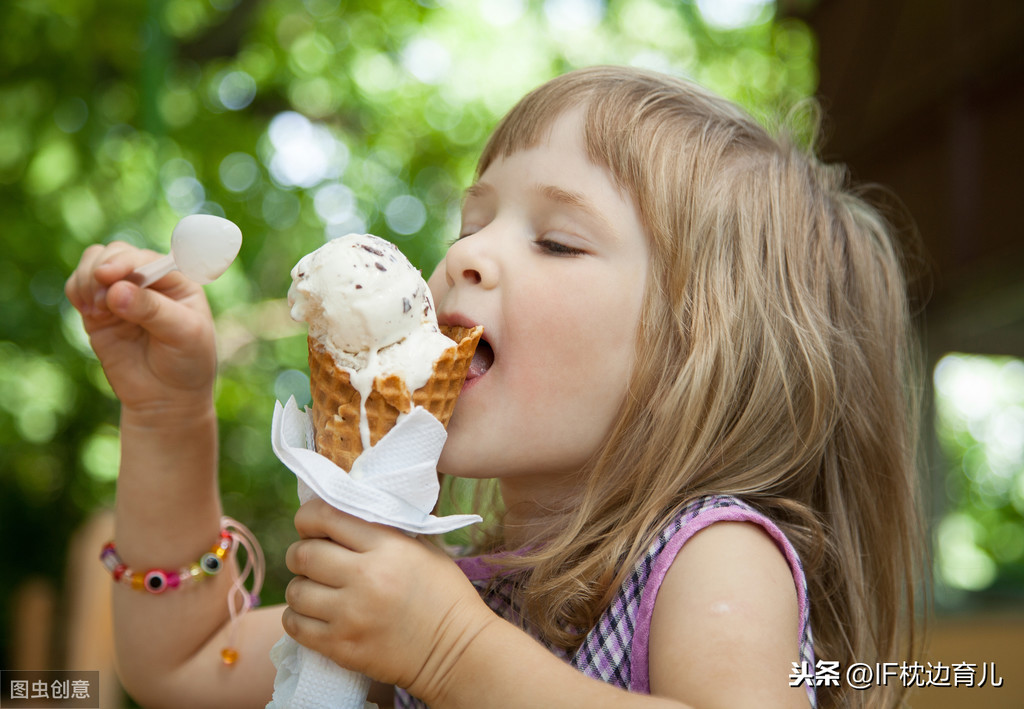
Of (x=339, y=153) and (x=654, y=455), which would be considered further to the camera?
(x=339, y=153)

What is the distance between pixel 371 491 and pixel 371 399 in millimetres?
137

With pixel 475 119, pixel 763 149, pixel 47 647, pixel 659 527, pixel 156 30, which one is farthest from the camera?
pixel 475 119

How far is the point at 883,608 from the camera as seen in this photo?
5.32ft

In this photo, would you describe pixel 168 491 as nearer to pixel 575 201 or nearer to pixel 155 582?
pixel 155 582

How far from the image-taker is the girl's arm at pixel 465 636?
42.1 inches

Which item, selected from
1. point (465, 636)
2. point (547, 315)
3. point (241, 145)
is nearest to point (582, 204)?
point (547, 315)

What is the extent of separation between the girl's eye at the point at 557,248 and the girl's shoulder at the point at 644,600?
0.43m

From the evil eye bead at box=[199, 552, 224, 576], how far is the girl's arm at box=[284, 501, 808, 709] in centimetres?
62

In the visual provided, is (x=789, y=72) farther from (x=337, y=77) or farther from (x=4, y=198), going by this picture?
(x=4, y=198)

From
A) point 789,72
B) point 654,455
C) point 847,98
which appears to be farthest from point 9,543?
point 789,72

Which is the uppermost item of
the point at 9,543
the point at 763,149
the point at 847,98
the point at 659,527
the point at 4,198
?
the point at 847,98

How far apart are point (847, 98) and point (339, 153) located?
12.1ft

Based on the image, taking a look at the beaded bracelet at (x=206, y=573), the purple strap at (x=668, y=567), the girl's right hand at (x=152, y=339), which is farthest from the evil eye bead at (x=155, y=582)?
the purple strap at (x=668, y=567)

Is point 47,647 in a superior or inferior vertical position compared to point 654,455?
inferior
